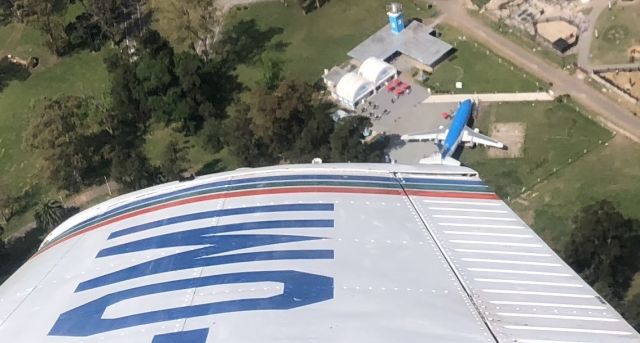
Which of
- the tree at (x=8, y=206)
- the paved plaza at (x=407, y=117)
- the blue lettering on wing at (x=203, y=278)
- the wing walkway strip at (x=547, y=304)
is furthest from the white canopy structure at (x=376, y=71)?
the wing walkway strip at (x=547, y=304)

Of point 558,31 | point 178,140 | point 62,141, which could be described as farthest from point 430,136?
point 62,141

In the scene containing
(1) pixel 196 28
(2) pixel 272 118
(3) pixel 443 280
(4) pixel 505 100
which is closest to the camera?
(3) pixel 443 280

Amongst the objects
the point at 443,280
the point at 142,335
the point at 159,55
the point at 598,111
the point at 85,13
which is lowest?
the point at 598,111

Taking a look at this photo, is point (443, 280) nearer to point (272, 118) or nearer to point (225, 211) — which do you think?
point (225, 211)

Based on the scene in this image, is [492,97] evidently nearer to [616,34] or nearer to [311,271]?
[616,34]

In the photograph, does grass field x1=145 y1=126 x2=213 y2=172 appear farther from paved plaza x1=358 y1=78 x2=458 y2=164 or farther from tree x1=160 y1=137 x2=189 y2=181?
paved plaza x1=358 y1=78 x2=458 y2=164

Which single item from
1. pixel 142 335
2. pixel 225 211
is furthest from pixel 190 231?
pixel 142 335

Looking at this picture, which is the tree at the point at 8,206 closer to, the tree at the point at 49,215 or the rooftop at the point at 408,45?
the tree at the point at 49,215
